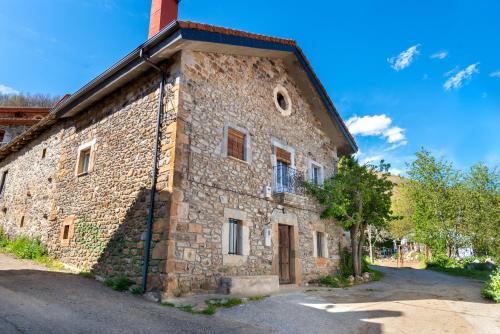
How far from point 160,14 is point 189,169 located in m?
4.95

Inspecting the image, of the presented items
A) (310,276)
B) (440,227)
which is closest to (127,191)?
(310,276)

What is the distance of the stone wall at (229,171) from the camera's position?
7000mm

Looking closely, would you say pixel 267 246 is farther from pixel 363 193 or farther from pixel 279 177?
pixel 363 193

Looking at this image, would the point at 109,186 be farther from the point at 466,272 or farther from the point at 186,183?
the point at 466,272

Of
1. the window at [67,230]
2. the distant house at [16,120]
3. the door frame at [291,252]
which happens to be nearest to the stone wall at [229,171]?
the door frame at [291,252]

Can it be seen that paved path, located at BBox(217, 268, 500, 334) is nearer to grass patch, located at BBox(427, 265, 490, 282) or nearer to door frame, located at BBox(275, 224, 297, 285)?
door frame, located at BBox(275, 224, 297, 285)

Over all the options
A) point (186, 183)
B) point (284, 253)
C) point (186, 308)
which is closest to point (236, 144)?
point (186, 183)

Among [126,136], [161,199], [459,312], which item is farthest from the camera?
[126,136]

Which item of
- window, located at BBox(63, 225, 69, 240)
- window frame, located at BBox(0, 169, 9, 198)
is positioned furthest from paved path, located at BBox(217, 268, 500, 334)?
window frame, located at BBox(0, 169, 9, 198)

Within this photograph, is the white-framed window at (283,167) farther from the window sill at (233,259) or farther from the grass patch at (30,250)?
the grass patch at (30,250)

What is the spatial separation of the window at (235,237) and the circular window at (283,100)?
4.26 m

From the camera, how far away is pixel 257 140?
9445 mm

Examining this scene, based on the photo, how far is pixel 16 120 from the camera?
26.0 meters

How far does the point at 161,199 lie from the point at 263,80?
205 inches
